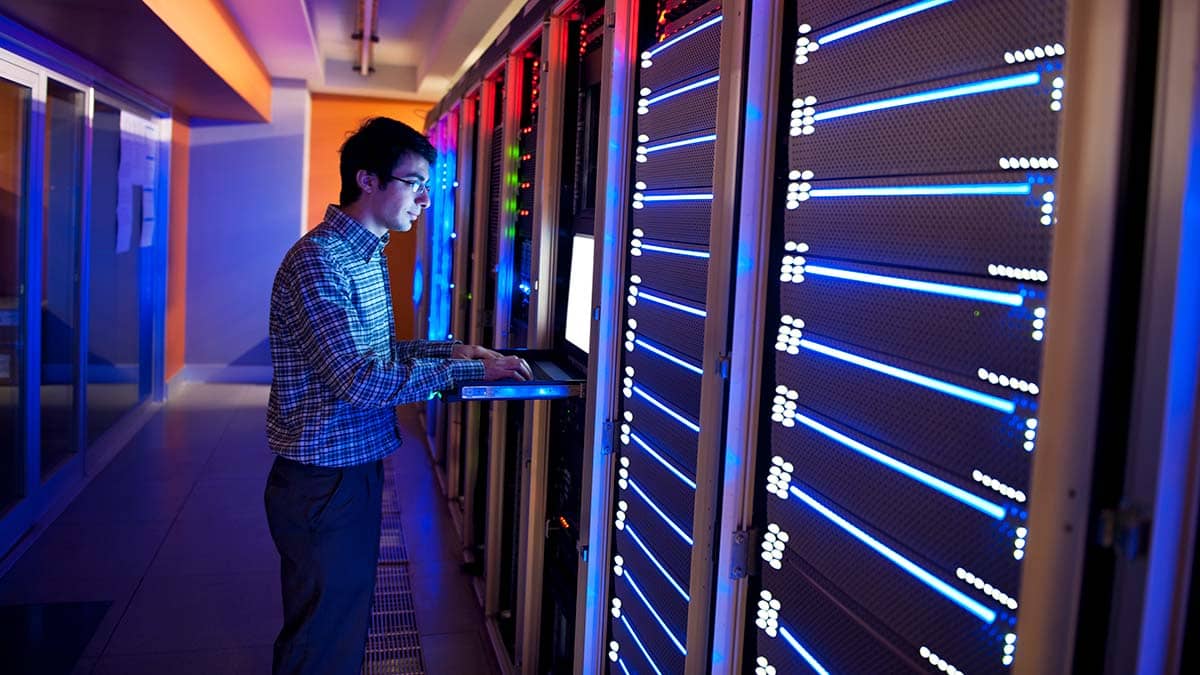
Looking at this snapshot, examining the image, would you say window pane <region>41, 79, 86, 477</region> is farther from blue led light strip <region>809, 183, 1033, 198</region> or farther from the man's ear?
blue led light strip <region>809, 183, 1033, 198</region>

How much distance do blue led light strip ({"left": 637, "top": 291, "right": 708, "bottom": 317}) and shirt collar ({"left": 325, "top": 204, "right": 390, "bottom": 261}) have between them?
2.21ft

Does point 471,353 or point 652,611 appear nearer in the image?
point 652,611

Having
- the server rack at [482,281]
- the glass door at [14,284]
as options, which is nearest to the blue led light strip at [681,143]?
the server rack at [482,281]

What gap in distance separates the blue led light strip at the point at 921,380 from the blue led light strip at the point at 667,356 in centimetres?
35

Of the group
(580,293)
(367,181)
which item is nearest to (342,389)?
(367,181)

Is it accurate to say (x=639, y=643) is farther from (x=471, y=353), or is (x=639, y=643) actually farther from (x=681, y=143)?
(x=681, y=143)

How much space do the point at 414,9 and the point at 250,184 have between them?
303cm

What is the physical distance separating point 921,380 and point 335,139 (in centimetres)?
977

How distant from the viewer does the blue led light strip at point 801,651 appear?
4.22 feet

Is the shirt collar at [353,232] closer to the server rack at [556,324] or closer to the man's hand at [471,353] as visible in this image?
the man's hand at [471,353]

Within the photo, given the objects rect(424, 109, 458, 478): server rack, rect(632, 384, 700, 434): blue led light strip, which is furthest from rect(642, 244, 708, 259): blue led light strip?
rect(424, 109, 458, 478): server rack

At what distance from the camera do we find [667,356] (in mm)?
1817

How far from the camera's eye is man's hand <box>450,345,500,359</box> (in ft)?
7.87

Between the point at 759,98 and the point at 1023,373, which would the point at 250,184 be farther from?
the point at 1023,373
